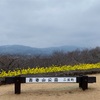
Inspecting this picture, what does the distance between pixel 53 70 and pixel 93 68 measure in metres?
2.07

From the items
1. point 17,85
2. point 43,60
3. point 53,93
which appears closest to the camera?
point 53,93

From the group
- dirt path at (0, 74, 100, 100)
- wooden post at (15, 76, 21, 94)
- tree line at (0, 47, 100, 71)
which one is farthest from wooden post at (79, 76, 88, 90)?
tree line at (0, 47, 100, 71)

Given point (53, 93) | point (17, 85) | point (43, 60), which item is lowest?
point (53, 93)

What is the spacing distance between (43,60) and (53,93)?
36.5 ft

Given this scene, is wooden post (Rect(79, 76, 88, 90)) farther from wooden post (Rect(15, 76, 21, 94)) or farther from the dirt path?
wooden post (Rect(15, 76, 21, 94))

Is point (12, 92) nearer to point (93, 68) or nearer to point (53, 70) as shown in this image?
point (53, 70)

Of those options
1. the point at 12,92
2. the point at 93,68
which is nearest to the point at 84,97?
the point at 12,92

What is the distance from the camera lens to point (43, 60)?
2180 centimetres

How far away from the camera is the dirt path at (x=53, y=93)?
33.6 feet

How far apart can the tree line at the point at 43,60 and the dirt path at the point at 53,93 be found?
240 inches

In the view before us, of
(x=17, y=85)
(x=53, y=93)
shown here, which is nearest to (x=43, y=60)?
(x=17, y=85)

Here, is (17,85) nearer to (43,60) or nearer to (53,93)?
(53,93)

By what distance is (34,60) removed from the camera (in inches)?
831

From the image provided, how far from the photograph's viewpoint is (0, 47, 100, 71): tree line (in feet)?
59.6
